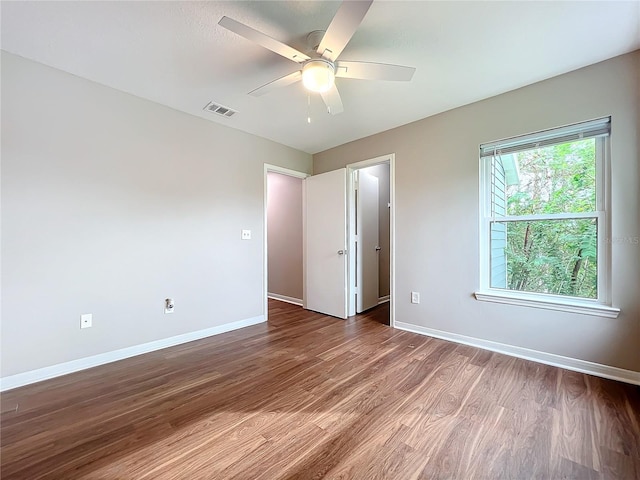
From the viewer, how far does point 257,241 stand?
352 cm

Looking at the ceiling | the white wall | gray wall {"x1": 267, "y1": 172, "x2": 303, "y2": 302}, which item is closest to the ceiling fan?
the ceiling

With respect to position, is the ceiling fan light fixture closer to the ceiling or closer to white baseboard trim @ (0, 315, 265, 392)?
the ceiling

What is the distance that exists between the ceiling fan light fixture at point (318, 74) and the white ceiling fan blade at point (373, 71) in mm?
82

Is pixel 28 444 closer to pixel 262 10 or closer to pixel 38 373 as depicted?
pixel 38 373

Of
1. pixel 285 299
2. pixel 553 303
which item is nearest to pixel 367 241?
pixel 285 299

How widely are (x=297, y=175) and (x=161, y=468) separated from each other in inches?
138

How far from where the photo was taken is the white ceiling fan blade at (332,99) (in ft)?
Result: 6.55

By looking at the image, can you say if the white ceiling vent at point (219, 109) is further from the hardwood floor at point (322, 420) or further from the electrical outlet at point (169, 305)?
the hardwood floor at point (322, 420)

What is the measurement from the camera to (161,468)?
1.28 meters

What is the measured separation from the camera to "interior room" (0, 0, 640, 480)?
1.49 meters

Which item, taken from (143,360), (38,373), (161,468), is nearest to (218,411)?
(161,468)

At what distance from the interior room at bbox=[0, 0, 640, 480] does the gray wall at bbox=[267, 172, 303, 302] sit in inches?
47.7

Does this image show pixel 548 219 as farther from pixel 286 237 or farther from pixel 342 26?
pixel 286 237

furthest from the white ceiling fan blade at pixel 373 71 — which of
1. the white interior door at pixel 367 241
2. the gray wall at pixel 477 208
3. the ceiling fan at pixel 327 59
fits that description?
the white interior door at pixel 367 241
